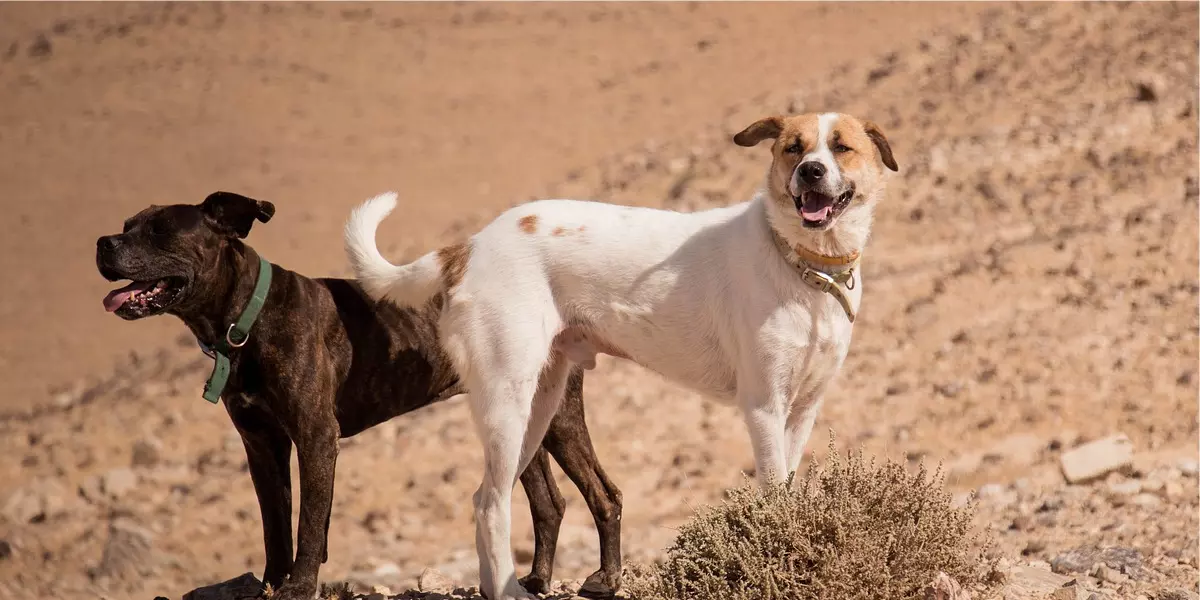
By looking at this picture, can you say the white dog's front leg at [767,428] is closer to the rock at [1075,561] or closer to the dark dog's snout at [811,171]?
the dark dog's snout at [811,171]

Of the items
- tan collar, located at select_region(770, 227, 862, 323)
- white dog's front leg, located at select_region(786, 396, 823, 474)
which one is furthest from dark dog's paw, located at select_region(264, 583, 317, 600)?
tan collar, located at select_region(770, 227, 862, 323)

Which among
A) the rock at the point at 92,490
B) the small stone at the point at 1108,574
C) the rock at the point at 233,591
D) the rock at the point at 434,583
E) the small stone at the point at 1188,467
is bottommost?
the small stone at the point at 1108,574

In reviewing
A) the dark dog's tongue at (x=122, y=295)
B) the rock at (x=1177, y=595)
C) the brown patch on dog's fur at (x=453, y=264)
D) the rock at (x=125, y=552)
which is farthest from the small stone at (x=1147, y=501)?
the rock at (x=125, y=552)

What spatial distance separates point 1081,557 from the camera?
6516 mm

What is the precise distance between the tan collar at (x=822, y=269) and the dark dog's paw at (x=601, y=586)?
68.4 inches

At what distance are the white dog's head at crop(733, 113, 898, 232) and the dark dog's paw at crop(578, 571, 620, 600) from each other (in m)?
1.95

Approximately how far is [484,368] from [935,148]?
9.71 m

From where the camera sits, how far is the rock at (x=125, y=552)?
938 centimetres

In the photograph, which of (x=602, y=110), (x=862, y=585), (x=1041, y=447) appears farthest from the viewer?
(x=602, y=110)

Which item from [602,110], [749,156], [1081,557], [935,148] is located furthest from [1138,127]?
[602,110]

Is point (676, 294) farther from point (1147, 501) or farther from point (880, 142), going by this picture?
point (1147, 501)

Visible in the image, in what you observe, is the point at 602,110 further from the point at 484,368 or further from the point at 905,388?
the point at 484,368

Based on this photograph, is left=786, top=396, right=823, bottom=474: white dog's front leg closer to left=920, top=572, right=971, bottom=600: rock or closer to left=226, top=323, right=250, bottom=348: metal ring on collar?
left=920, top=572, right=971, bottom=600: rock

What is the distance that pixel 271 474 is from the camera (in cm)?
599
